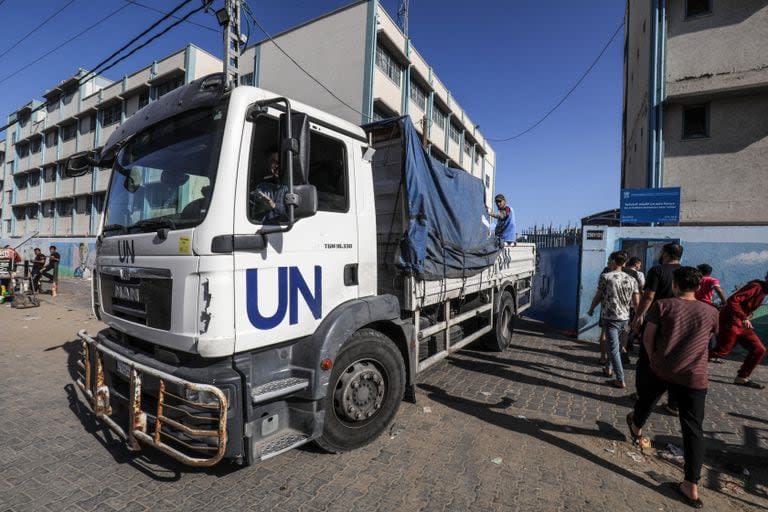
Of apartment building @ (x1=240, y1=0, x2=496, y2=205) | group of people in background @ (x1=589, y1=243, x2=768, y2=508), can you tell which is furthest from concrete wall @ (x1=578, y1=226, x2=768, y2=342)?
apartment building @ (x1=240, y1=0, x2=496, y2=205)

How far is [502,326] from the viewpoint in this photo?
20.8 ft

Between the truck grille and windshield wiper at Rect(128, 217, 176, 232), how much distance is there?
0.30 m

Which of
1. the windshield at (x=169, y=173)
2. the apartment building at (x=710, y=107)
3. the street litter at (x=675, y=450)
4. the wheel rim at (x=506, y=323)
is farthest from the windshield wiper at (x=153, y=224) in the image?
the apartment building at (x=710, y=107)

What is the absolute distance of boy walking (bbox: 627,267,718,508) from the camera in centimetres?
271

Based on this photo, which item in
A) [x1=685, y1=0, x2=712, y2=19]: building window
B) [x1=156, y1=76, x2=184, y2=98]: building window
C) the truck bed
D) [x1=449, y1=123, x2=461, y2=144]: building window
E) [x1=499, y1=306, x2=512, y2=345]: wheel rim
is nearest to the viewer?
the truck bed

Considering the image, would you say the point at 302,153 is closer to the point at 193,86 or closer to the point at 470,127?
the point at 193,86

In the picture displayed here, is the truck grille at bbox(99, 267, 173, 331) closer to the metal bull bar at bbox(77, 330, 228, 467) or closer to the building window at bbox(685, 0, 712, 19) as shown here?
the metal bull bar at bbox(77, 330, 228, 467)

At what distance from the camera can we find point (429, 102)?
2148cm

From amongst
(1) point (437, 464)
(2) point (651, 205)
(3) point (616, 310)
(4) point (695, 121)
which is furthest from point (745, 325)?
(4) point (695, 121)

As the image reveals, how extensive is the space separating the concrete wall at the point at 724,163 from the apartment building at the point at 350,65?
27.1ft

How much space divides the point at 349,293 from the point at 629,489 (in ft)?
8.53

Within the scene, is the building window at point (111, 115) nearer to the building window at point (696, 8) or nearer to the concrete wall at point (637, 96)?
the concrete wall at point (637, 96)

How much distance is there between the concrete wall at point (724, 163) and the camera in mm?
9148

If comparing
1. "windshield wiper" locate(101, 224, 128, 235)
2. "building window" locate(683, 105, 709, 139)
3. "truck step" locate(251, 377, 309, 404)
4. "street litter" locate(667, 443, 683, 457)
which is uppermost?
"building window" locate(683, 105, 709, 139)
